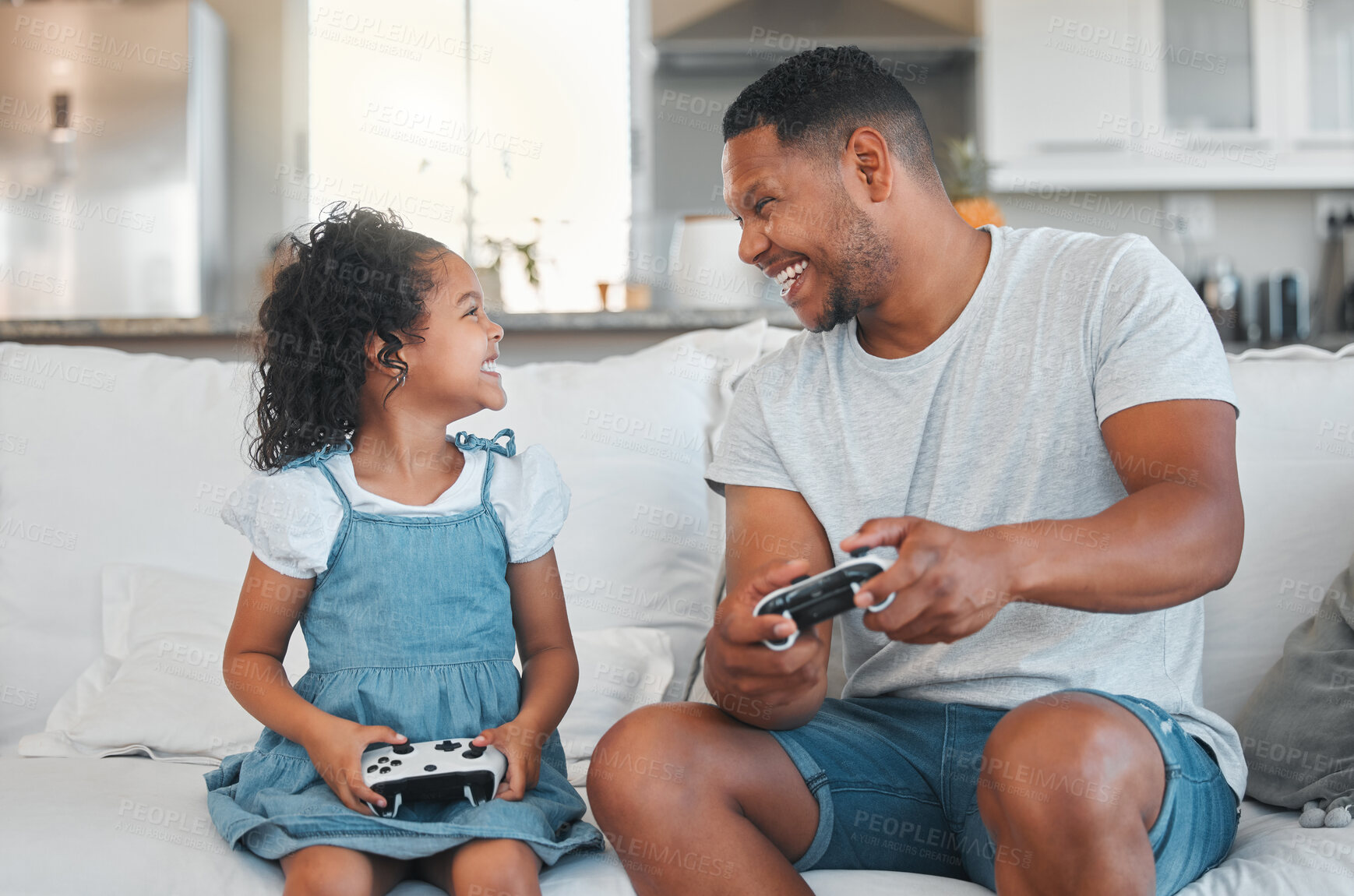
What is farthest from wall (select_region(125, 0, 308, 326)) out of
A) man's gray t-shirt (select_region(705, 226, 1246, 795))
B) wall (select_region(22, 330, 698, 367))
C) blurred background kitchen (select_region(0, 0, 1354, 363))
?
man's gray t-shirt (select_region(705, 226, 1246, 795))

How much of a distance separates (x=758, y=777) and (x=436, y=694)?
31cm

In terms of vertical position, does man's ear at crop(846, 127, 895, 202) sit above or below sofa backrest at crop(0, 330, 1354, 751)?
above

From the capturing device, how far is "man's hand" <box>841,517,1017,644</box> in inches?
29.0

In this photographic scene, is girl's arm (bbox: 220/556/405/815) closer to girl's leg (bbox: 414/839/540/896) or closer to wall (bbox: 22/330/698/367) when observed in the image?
girl's leg (bbox: 414/839/540/896)

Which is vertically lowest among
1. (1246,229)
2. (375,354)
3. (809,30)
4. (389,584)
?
(389,584)

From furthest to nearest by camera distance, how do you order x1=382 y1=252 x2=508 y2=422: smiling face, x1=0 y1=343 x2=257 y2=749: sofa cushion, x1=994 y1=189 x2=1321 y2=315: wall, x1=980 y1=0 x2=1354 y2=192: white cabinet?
x1=994 y1=189 x2=1321 y2=315: wall
x1=980 y1=0 x2=1354 y2=192: white cabinet
x1=0 y1=343 x2=257 y2=749: sofa cushion
x1=382 y1=252 x2=508 y2=422: smiling face

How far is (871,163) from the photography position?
3.71 feet

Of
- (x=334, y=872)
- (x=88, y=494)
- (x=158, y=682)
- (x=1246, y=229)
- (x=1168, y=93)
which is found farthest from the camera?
(x=1246, y=229)

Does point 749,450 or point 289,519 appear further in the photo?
point 749,450

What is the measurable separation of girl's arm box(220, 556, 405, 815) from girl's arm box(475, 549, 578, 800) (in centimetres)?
10

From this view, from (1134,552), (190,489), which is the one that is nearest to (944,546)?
(1134,552)

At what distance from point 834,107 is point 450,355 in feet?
1.55

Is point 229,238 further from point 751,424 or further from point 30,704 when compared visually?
point 751,424

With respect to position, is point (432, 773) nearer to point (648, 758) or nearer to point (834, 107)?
point (648, 758)
